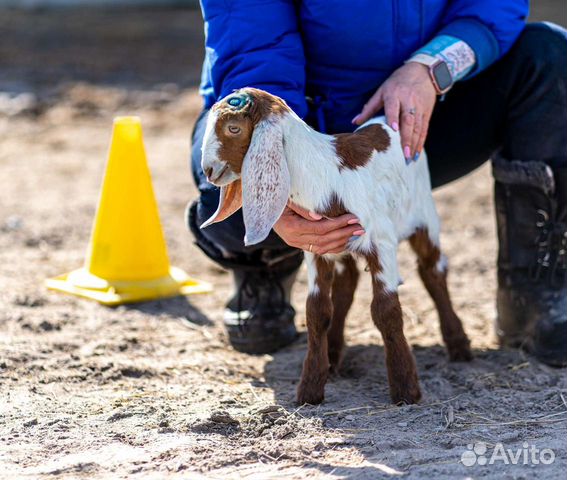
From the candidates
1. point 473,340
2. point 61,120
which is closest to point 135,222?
point 473,340

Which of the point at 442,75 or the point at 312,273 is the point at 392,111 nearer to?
the point at 442,75

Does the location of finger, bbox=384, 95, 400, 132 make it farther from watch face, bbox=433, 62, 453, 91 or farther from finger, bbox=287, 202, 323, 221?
finger, bbox=287, 202, 323, 221

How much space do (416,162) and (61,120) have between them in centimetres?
489

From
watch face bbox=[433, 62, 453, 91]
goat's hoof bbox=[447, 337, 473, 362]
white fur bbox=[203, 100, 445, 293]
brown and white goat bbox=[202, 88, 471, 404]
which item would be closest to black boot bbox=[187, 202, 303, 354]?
brown and white goat bbox=[202, 88, 471, 404]

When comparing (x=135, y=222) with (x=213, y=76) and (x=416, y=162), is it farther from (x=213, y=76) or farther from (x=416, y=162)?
(x=416, y=162)

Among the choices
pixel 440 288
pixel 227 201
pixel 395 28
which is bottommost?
pixel 440 288

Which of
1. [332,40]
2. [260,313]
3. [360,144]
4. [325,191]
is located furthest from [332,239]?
[260,313]

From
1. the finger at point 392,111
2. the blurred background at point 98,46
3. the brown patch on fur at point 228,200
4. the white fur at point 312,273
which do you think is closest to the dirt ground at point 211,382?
the white fur at point 312,273

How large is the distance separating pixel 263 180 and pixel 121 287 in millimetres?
1720

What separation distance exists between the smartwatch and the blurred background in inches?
193

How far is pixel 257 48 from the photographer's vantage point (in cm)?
310

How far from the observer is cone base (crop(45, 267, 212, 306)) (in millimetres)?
4035

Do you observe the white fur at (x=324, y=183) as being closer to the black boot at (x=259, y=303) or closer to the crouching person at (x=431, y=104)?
the crouching person at (x=431, y=104)

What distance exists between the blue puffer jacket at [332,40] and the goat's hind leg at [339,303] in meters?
0.47
